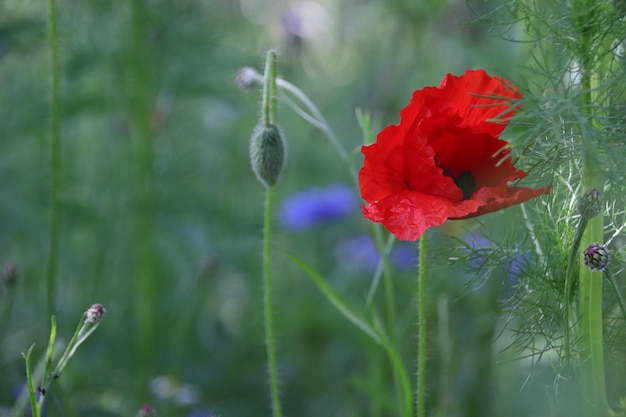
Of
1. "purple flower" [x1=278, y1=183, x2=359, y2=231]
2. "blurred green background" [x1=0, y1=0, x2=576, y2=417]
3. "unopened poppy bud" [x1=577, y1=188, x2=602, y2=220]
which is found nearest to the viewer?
"unopened poppy bud" [x1=577, y1=188, x2=602, y2=220]

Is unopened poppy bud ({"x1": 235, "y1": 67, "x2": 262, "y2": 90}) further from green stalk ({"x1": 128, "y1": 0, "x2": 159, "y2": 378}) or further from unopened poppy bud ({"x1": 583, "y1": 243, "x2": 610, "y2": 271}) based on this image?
green stalk ({"x1": 128, "y1": 0, "x2": 159, "y2": 378})

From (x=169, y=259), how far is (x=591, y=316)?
4.34 ft

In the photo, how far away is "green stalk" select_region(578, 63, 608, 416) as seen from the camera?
910mm

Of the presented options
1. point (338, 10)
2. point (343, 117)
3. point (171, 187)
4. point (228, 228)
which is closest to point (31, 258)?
point (171, 187)

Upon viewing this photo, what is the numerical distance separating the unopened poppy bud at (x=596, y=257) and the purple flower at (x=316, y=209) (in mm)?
1418

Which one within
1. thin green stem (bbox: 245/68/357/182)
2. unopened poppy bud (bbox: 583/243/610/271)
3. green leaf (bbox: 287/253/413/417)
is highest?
thin green stem (bbox: 245/68/357/182)

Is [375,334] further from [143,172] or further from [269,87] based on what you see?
[143,172]

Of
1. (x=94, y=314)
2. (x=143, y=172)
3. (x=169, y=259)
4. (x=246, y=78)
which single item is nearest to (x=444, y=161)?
(x=246, y=78)

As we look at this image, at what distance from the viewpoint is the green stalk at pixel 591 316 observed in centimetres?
91

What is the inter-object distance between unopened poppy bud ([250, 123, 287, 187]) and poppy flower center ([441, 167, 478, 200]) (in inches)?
8.5

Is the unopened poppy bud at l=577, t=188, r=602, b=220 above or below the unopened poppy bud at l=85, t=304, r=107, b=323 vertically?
above

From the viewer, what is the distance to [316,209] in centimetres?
226

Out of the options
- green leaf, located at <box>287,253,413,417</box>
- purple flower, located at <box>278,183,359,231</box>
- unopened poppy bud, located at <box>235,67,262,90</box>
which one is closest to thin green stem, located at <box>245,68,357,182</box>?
unopened poppy bud, located at <box>235,67,262,90</box>

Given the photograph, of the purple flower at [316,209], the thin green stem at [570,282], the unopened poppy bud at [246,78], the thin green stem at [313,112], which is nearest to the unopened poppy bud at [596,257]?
the thin green stem at [570,282]
